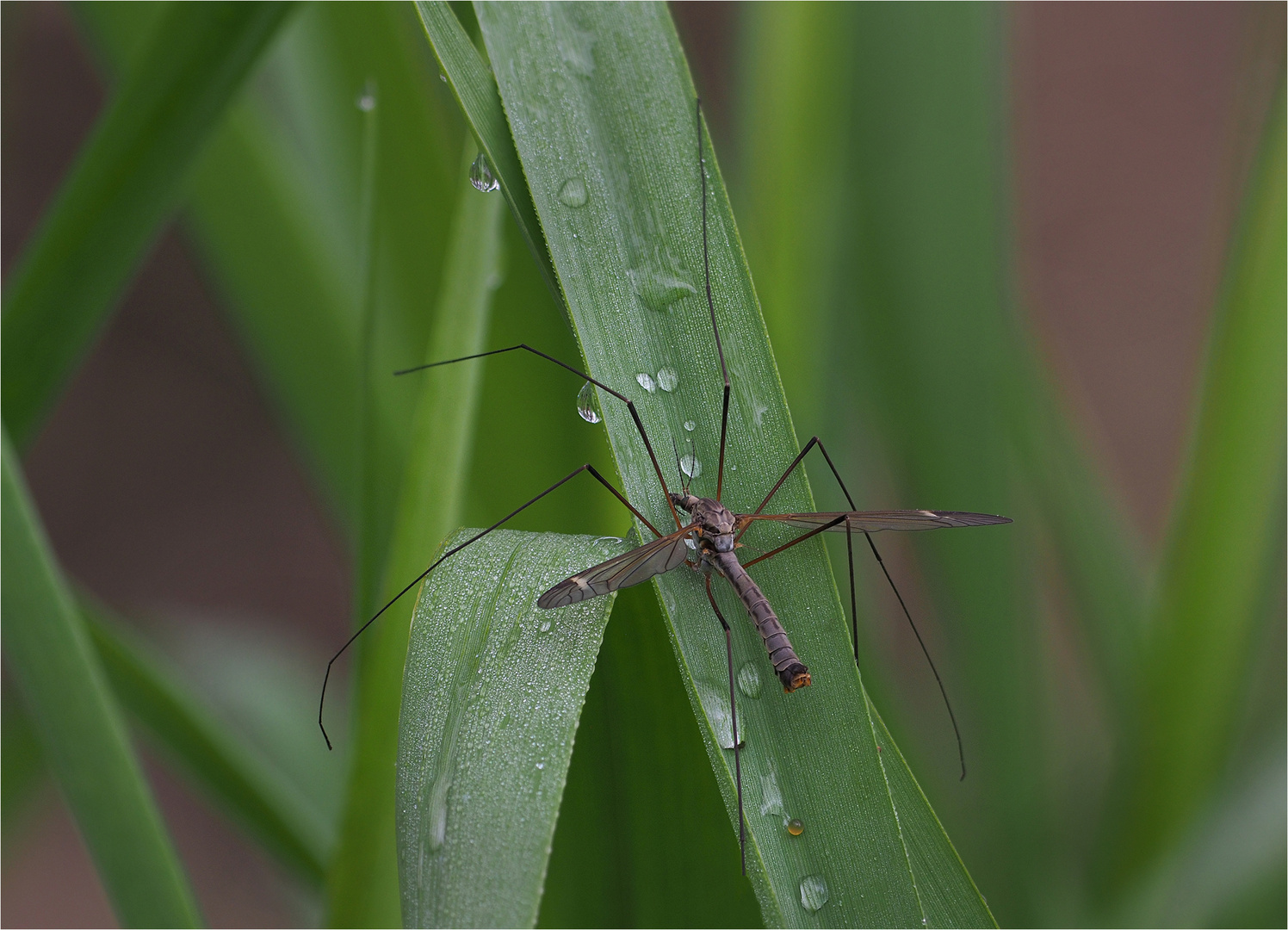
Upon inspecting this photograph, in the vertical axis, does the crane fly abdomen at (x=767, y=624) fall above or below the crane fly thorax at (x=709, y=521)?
below

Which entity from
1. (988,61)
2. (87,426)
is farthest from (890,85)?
(87,426)

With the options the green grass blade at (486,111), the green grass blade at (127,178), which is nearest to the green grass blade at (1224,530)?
the green grass blade at (486,111)

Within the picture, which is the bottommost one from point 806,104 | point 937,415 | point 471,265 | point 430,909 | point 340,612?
point 340,612

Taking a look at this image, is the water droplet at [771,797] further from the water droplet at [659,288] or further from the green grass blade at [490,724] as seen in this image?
the water droplet at [659,288]

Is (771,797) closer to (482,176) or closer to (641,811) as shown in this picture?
(641,811)

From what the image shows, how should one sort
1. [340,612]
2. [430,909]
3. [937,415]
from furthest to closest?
[340,612]
[937,415]
[430,909]

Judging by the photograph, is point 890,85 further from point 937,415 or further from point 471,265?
point 471,265
